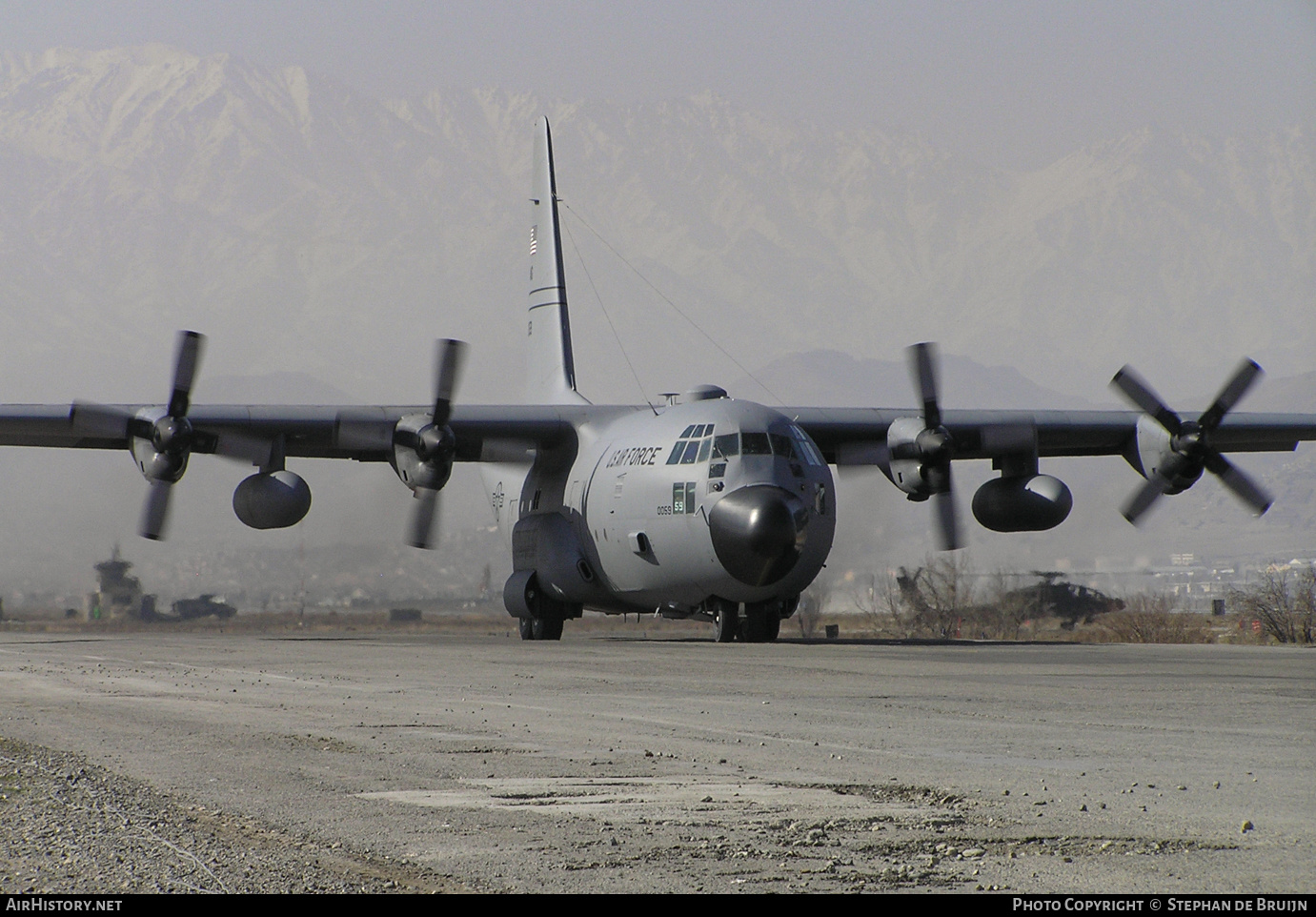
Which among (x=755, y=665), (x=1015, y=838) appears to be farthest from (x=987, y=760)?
(x=755, y=665)

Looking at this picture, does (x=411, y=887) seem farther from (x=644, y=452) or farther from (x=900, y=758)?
(x=644, y=452)

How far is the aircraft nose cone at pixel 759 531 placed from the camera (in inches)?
947

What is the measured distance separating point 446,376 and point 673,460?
5.22 meters

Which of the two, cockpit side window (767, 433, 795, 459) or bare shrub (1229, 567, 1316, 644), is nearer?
cockpit side window (767, 433, 795, 459)

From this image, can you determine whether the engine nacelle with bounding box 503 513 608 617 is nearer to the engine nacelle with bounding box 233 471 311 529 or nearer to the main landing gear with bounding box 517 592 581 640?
the main landing gear with bounding box 517 592 581 640

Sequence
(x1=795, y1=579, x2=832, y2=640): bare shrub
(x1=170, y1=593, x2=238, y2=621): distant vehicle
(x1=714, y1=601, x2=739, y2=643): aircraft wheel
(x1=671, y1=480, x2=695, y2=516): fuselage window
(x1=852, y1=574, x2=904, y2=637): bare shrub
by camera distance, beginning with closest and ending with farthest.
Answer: (x1=671, y1=480, x2=695, y2=516): fuselage window, (x1=714, y1=601, x2=739, y2=643): aircraft wheel, (x1=795, y1=579, x2=832, y2=640): bare shrub, (x1=852, y1=574, x2=904, y2=637): bare shrub, (x1=170, y1=593, x2=238, y2=621): distant vehicle

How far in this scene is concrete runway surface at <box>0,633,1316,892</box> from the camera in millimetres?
6188

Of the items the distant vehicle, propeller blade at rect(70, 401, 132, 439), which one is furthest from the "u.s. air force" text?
the distant vehicle

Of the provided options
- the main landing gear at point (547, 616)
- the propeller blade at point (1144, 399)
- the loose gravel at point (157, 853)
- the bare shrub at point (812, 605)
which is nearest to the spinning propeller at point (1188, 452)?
the propeller blade at point (1144, 399)

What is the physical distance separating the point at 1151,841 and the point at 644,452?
68.0 feet

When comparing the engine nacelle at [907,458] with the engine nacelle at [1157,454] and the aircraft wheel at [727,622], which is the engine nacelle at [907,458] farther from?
the engine nacelle at [1157,454]

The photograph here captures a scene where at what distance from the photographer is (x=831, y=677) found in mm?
17328

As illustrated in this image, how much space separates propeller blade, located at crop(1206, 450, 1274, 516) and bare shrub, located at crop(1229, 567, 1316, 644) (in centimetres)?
578

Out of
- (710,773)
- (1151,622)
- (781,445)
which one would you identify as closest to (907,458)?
(781,445)
